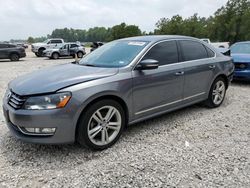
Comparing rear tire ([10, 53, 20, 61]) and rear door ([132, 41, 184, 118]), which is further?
rear tire ([10, 53, 20, 61])

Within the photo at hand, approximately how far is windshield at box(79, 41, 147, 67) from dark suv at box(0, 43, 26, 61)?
1619 cm

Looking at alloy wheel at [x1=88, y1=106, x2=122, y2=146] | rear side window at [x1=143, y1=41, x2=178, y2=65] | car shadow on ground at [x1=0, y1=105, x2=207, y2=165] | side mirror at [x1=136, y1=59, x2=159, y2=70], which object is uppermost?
rear side window at [x1=143, y1=41, x2=178, y2=65]

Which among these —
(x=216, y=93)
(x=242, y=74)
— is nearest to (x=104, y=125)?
(x=216, y=93)

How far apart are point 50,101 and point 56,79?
400 millimetres

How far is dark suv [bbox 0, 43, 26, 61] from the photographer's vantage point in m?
17.8

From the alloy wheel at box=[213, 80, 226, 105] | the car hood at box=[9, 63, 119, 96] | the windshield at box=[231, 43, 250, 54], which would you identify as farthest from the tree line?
the car hood at box=[9, 63, 119, 96]

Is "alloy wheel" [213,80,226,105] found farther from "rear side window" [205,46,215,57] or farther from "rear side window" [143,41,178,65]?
"rear side window" [143,41,178,65]

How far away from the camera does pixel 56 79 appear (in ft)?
9.99

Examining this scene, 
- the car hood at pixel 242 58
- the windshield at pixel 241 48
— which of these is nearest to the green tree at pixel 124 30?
the windshield at pixel 241 48

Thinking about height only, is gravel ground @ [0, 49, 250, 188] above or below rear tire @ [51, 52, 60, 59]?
below

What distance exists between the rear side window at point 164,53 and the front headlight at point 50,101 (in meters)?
1.45

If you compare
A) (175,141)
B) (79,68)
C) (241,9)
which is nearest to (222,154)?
(175,141)

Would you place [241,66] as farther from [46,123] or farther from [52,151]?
[46,123]

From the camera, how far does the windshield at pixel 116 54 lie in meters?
3.56
